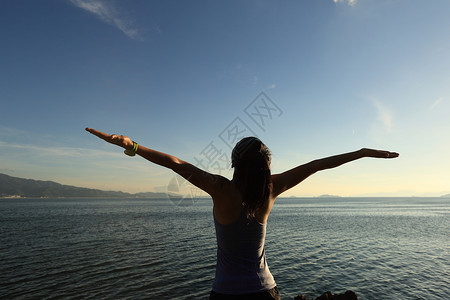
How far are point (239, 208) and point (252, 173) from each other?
294 millimetres

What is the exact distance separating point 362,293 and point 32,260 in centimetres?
2320

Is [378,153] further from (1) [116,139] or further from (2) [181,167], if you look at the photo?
(1) [116,139]

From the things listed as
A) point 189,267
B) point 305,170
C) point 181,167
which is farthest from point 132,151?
point 189,267

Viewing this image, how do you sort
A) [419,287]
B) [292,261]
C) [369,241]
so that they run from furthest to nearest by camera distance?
[369,241]
[292,261]
[419,287]

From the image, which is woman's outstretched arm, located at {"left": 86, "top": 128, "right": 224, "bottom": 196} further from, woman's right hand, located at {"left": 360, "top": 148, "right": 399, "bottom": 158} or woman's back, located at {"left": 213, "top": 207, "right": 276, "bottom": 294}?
woman's right hand, located at {"left": 360, "top": 148, "right": 399, "bottom": 158}

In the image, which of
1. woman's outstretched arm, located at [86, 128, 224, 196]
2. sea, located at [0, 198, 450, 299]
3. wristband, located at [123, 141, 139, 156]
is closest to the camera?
woman's outstretched arm, located at [86, 128, 224, 196]

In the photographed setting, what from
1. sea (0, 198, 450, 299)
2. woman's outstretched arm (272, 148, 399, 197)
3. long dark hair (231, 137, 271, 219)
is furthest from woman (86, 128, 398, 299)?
sea (0, 198, 450, 299)

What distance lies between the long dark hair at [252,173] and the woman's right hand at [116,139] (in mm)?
846

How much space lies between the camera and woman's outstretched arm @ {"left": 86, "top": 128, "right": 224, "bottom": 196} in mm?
1862

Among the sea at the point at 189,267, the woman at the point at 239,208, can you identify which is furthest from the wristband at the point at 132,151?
the sea at the point at 189,267

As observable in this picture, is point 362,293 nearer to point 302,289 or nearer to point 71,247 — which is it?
point 302,289

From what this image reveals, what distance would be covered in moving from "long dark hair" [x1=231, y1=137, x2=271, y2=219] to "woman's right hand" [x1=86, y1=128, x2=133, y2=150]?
2.78 ft

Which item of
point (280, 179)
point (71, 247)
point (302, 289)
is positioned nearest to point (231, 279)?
point (280, 179)

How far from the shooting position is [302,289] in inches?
563
